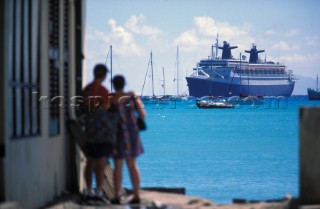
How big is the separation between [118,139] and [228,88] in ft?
523

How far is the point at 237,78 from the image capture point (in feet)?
552

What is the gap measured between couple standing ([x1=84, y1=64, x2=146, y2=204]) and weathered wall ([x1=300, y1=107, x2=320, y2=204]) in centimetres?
187

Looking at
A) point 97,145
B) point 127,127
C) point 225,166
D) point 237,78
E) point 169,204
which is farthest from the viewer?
point 237,78

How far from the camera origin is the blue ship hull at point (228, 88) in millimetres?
168250

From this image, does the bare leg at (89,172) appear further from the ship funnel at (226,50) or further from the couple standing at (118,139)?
the ship funnel at (226,50)

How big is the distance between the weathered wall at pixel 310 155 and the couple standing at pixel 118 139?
6.12 feet

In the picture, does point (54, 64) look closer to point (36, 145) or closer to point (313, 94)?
point (36, 145)

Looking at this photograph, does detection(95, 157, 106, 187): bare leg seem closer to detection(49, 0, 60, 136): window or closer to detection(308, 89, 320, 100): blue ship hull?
detection(49, 0, 60, 136): window

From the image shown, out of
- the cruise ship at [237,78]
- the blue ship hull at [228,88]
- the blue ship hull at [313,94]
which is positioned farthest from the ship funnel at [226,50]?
the blue ship hull at [313,94]

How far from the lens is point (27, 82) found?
9.27m

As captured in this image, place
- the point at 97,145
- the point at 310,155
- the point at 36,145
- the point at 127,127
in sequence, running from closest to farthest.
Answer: the point at 310,155
the point at 36,145
the point at 127,127
the point at 97,145

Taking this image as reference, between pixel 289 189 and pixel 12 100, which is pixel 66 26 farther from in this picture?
pixel 289 189

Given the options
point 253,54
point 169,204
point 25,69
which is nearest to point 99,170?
point 169,204

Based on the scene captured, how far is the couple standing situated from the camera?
1029cm
